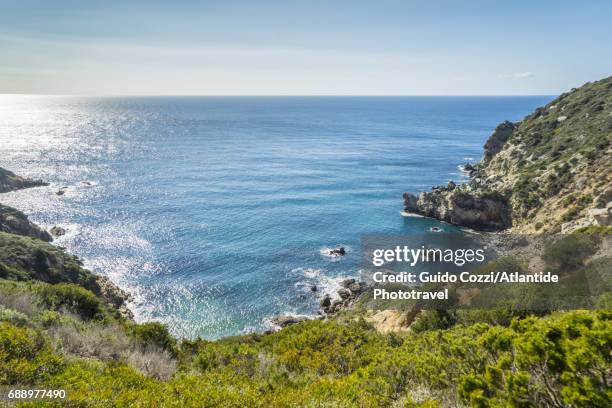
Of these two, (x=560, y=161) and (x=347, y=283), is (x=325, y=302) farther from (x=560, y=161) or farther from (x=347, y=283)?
(x=560, y=161)

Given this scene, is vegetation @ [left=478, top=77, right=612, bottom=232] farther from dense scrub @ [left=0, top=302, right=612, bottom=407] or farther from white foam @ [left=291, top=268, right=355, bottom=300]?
dense scrub @ [left=0, top=302, right=612, bottom=407]

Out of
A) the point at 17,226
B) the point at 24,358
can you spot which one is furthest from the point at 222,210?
the point at 24,358

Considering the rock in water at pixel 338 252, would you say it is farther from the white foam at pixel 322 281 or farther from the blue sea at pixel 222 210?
the white foam at pixel 322 281

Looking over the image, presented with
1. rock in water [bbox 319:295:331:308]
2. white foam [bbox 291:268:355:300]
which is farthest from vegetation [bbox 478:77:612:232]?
rock in water [bbox 319:295:331:308]

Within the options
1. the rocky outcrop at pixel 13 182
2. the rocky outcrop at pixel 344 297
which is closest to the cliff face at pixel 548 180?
the rocky outcrop at pixel 344 297

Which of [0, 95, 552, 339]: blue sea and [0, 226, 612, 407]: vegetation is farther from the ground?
[0, 226, 612, 407]: vegetation

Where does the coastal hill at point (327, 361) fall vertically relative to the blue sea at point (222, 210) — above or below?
above
